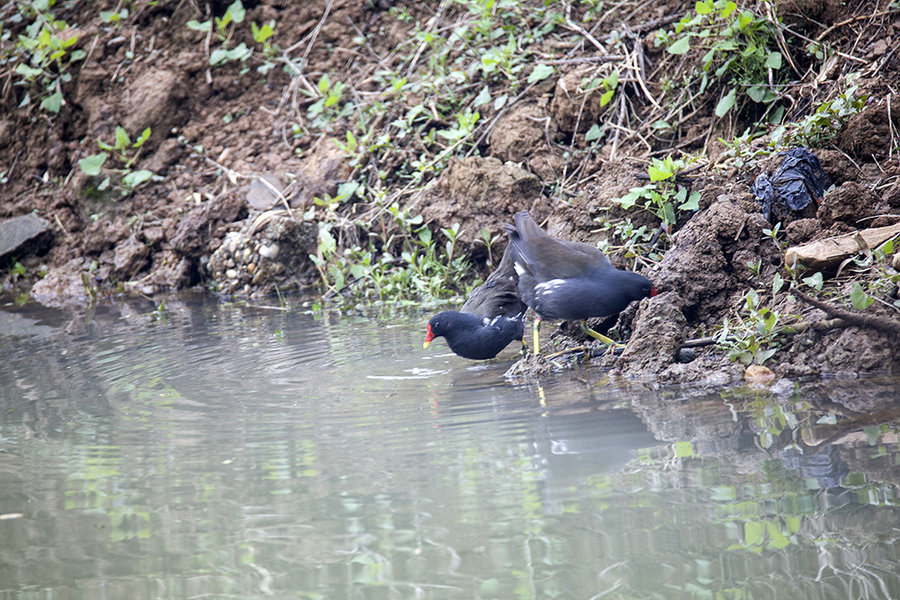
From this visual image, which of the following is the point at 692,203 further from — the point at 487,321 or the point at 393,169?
the point at 393,169

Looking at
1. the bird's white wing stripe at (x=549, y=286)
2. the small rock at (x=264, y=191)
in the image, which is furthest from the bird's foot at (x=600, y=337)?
the small rock at (x=264, y=191)

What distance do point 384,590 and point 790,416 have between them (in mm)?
2180

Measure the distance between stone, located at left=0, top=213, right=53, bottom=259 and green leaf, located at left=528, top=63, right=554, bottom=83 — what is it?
6934 mm

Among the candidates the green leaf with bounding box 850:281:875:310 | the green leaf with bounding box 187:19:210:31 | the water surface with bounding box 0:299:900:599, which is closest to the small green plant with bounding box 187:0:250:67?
the green leaf with bounding box 187:19:210:31

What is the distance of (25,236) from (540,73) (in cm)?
730

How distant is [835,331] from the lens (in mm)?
4656

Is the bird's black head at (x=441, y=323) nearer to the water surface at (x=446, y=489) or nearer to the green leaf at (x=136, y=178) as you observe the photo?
the water surface at (x=446, y=489)

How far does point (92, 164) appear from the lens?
11305 millimetres

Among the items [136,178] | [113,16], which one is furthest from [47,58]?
[136,178]

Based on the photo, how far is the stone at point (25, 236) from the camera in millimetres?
11445

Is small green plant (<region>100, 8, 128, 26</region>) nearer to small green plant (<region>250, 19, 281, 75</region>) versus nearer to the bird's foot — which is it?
small green plant (<region>250, 19, 281, 75</region>)

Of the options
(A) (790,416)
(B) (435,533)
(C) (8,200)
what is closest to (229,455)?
(B) (435,533)

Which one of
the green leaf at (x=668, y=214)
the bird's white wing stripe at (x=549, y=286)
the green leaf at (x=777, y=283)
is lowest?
the green leaf at (x=777, y=283)

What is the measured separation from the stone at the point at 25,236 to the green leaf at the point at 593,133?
24.5ft
